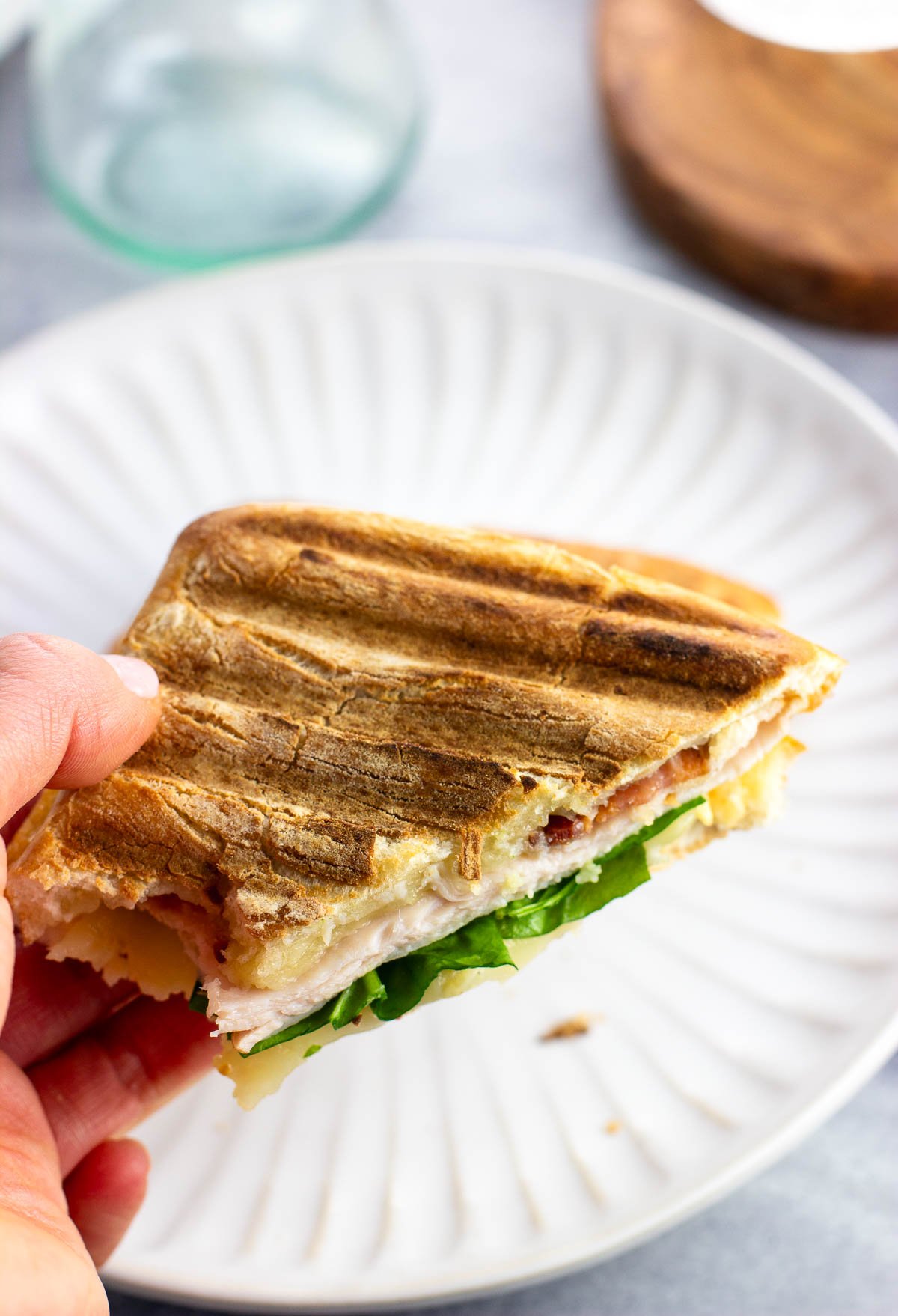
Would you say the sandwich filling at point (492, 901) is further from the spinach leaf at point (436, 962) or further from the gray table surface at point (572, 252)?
the gray table surface at point (572, 252)

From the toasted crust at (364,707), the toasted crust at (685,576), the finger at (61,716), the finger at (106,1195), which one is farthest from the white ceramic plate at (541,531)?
the finger at (61,716)

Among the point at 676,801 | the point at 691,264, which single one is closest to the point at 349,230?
the point at 691,264

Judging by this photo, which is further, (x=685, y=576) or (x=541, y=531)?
(x=541, y=531)

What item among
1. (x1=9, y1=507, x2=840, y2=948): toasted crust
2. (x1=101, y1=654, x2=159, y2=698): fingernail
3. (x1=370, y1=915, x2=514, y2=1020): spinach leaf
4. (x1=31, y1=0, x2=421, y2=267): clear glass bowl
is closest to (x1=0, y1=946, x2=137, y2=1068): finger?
(x1=9, y1=507, x2=840, y2=948): toasted crust

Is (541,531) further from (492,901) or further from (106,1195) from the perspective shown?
(106,1195)

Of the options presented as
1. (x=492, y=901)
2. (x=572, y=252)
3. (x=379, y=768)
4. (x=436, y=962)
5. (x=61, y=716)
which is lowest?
(x=436, y=962)

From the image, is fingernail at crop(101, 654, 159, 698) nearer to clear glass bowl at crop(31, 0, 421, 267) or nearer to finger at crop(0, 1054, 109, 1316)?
finger at crop(0, 1054, 109, 1316)

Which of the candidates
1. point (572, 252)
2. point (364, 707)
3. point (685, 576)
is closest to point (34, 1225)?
point (364, 707)
